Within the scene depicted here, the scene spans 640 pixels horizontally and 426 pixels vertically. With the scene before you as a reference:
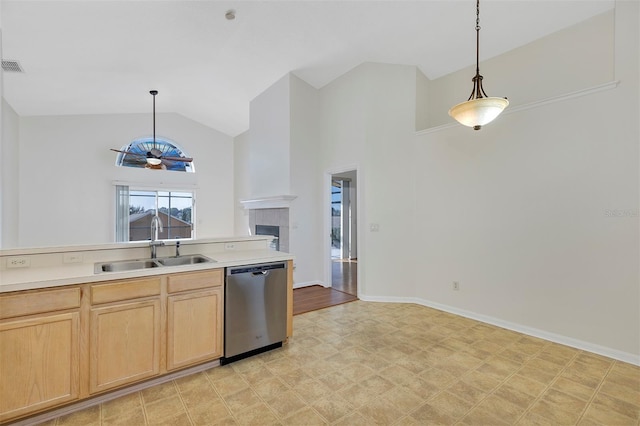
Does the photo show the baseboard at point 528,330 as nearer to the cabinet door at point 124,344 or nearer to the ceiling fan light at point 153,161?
the cabinet door at point 124,344

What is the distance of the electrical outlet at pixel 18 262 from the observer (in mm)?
2061

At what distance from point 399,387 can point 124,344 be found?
2034 mm

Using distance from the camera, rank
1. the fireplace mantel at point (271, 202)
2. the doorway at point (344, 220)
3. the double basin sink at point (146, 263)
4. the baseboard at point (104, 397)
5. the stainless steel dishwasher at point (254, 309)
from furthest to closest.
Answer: the doorway at point (344, 220) < the fireplace mantel at point (271, 202) < the stainless steel dishwasher at point (254, 309) < the double basin sink at point (146, 263) < the baseboard at point (104, 397)

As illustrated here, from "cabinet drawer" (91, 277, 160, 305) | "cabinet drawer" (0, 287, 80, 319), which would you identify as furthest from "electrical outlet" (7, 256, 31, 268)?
"cabinet drawer" (91, 277, 160, 305)

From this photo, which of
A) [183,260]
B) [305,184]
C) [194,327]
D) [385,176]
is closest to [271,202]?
[305,184]

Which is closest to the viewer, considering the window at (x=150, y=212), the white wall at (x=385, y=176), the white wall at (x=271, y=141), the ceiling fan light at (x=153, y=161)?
the white wall at (x=385, y=176)

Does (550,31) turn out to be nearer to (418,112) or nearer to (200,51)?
(418,112)

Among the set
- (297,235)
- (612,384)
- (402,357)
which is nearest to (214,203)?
(297,235)

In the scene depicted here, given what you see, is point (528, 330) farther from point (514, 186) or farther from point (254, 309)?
point (254, 309)

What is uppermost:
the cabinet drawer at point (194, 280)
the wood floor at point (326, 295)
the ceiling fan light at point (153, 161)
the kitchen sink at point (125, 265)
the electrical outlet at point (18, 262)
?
the ceiling fan light at point (153, 161)

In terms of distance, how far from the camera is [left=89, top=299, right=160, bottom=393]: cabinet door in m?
1.93

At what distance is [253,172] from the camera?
20.4ft

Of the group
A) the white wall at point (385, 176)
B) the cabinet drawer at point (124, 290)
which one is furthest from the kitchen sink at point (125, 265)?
the white wall at point (385, 176)

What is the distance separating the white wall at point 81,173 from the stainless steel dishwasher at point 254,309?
6.10 m
